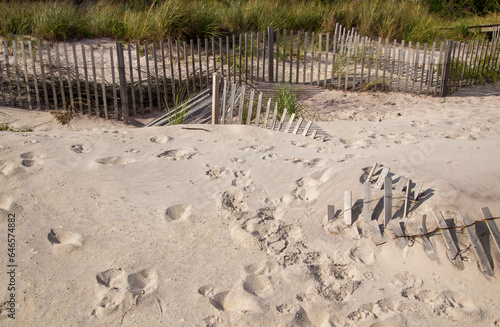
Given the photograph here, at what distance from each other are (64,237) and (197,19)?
6464mm

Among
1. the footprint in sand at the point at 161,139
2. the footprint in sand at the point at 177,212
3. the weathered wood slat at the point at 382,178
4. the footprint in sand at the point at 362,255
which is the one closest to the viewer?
the footprint in sand at the point at 362,255

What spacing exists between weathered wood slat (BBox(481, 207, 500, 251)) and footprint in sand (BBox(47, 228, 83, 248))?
2.45m

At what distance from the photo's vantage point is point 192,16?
8.13 m

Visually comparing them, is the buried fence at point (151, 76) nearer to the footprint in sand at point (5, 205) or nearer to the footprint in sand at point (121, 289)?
the footprint in sand at point (5, 205)

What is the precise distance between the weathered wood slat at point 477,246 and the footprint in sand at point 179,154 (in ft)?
7.27

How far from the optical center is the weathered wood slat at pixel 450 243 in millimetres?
2439

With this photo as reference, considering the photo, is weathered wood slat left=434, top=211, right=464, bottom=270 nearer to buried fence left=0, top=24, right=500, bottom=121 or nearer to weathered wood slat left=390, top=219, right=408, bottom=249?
weathered wood slat left=390, top=219, right=408, bottom=249

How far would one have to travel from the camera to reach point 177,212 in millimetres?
2908

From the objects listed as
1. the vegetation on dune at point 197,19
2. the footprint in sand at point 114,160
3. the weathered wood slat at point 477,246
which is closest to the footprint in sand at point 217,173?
the footprint in sand at point 114,160

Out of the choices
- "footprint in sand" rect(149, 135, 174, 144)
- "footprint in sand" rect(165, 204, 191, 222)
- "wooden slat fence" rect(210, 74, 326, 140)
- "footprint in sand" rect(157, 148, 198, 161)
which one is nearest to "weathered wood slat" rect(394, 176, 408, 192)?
"footprint in sand" rect(165, 204, 191, 222)

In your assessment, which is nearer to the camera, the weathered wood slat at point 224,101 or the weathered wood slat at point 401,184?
the weathered wood slat at point 401,184

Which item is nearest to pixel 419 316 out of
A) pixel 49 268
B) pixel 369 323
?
pixel 369 323

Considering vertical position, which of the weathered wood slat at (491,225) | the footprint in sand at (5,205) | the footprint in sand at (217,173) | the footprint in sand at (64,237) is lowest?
the footprint in sand at (64,237)

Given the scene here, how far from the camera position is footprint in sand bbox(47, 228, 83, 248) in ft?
8.39
